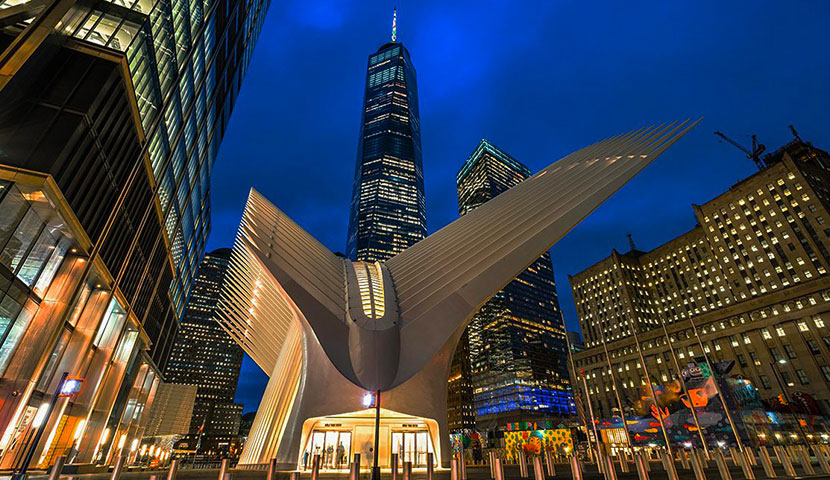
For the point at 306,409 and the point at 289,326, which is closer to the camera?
the point at 306,409

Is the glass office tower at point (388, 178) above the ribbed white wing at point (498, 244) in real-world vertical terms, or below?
above

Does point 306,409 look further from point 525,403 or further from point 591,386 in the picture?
point 525,403

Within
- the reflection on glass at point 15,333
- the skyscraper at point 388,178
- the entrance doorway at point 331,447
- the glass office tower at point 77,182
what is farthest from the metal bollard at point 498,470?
the skyscraper at point 388,178

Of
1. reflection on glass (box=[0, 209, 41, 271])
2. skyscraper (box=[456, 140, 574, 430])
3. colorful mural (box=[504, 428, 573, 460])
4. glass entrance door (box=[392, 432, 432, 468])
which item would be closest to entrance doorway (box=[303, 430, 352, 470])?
glass entrance door (box=[392, 432, 432, 468])

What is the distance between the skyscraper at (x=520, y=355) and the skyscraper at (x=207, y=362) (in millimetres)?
99851

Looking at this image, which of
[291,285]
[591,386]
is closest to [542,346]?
[591,386]

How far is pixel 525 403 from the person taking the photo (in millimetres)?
107500

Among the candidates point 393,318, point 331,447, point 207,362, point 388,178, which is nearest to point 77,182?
point 393,318

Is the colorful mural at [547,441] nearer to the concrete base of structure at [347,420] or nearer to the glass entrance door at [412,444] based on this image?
the glass entrance door at [412,444]

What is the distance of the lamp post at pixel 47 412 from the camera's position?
6.11 m

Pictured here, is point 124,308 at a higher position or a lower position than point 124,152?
lower

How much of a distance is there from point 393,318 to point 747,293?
84.5 metres

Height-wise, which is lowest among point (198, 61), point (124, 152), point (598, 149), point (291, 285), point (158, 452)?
point (158, 452)

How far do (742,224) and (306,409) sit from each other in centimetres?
9231
